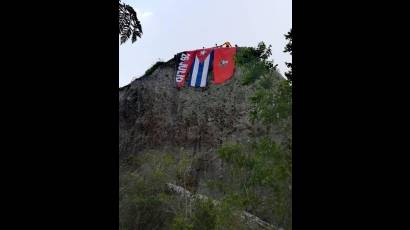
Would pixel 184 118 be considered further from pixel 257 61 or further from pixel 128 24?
pixel 128 24

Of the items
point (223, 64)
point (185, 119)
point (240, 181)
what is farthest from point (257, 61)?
point (185, 119)

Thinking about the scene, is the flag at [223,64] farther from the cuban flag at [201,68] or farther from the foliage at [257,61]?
the foliage at [257,61]

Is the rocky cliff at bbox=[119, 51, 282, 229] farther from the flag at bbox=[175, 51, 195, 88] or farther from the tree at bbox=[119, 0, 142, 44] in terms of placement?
the tree at bbox=[119, 0, 142, 44]

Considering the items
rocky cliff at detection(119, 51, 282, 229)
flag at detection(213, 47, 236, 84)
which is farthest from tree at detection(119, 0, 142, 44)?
flag at detection(213, 47, 236, 84)

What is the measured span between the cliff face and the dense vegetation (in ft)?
2.96

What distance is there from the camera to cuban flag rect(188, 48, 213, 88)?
2534 cm

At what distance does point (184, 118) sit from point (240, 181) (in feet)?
38.2
